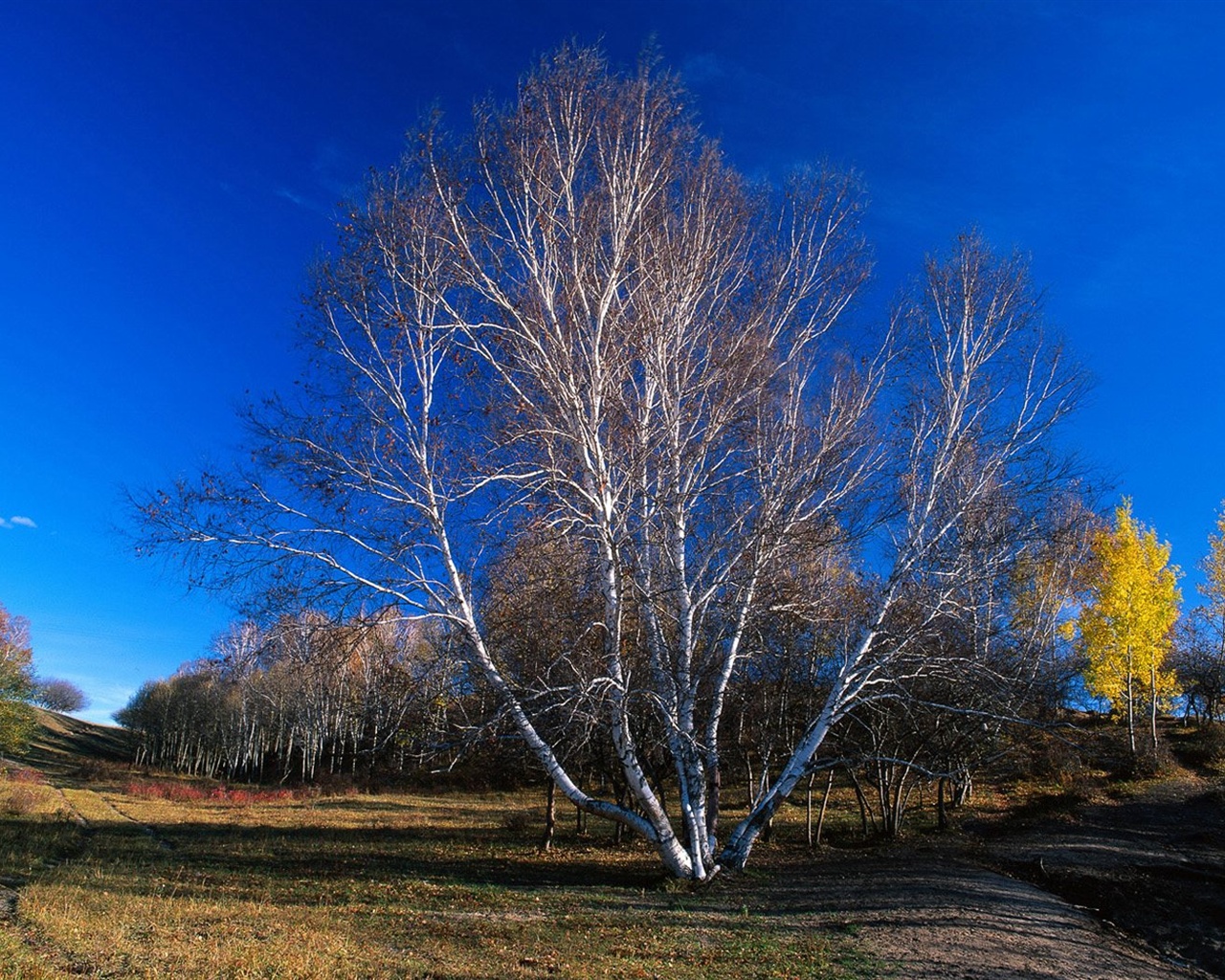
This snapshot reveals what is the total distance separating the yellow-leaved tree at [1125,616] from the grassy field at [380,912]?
18.9m

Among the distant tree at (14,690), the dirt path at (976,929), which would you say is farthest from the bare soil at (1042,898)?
the distant tree at (14,690)

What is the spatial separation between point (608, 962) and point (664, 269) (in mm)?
9768

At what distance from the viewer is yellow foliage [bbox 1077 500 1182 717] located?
2548cm

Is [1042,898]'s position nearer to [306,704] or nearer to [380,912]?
[380,912]

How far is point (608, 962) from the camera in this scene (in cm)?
736

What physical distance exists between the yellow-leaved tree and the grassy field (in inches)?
745

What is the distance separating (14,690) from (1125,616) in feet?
158

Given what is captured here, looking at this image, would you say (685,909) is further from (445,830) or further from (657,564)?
(445,830)

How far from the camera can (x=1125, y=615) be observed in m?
25.6

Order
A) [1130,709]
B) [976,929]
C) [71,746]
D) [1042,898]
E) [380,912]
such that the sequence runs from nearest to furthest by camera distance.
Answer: [976,929] → [380,912] → [1042,898] → [1130,709] → [71,746]

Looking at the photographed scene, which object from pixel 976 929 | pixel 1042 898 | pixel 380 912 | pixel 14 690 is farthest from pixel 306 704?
pixel 976 929

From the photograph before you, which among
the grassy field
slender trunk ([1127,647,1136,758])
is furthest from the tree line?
slender trunk ([1127,647,1136,758])

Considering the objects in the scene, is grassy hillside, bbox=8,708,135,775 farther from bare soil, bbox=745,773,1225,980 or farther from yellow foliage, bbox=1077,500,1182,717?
yellow foliage, bbox=1077,500,1182,717

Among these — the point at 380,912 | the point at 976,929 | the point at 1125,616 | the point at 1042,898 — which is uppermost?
the point at 1125,616
